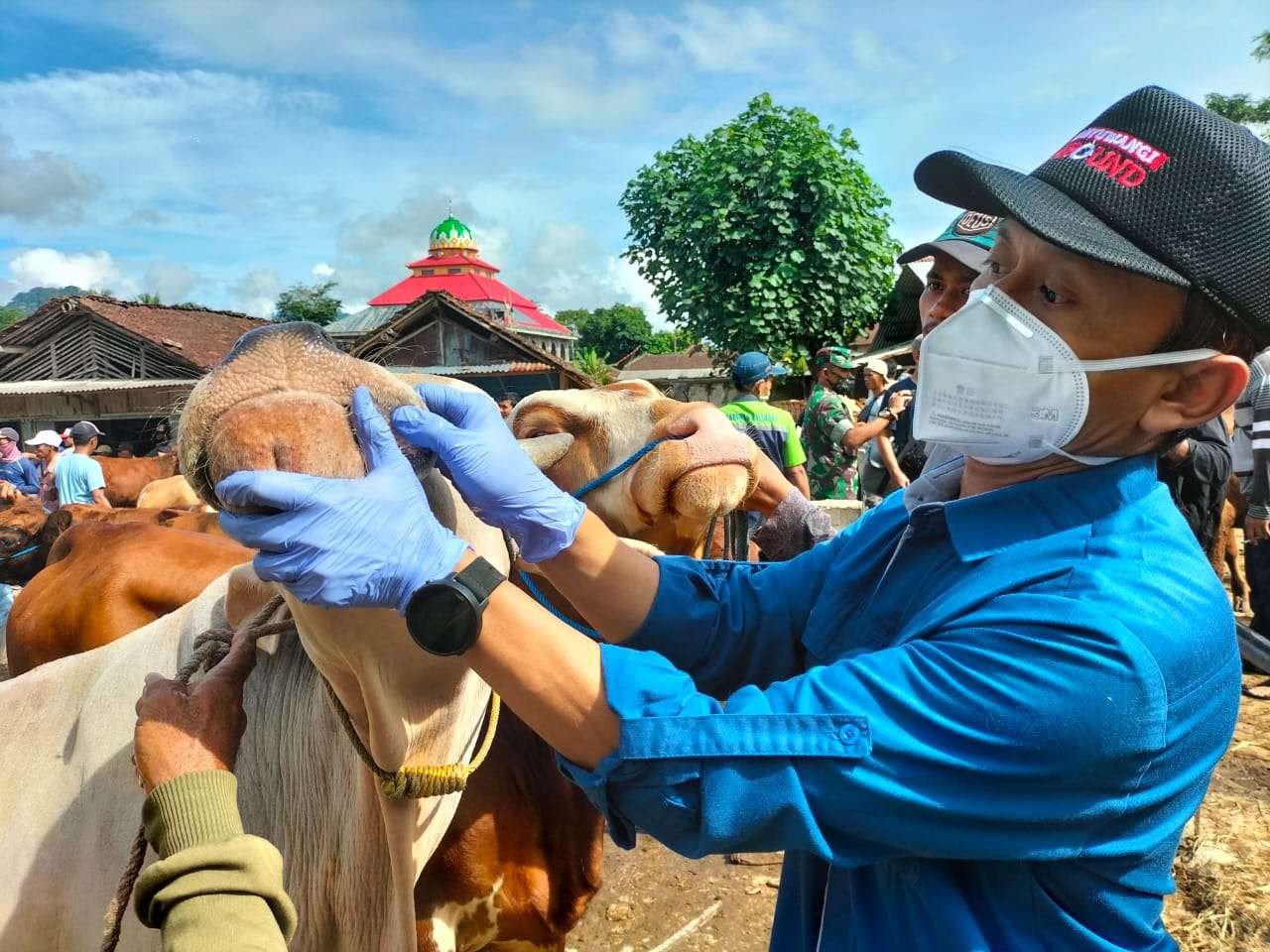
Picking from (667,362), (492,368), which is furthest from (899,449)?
(667,362)

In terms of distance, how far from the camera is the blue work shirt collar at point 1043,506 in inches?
50.7

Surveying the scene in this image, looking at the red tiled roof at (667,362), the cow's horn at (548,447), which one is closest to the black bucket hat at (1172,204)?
the cow's horn at (548,447)

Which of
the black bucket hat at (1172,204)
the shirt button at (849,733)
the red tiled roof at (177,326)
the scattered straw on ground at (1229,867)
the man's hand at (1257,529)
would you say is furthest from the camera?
the red tiled roof at (177,326)

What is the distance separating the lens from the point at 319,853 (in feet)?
6.25

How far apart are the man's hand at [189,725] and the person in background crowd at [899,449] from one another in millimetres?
4745

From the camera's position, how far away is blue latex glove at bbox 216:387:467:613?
1.11 m

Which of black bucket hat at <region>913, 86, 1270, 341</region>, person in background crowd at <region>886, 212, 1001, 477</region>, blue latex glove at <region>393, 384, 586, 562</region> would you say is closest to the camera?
black bucket hat at <region>913, 86, 1270, 341</region>

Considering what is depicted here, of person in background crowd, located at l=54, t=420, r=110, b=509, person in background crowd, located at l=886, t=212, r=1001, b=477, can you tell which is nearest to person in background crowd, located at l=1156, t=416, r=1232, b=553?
person in background crowd, located at l=886, t=212, r=1001, b=477

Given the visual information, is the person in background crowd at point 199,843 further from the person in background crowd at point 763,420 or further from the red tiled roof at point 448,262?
the red tiled roof at point 448,262

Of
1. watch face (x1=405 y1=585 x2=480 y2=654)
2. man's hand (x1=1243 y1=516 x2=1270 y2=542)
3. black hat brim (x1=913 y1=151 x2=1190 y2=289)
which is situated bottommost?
man's hand (x1=1243 y1=516 x2=1270 y2=542)

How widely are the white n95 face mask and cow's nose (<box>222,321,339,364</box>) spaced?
103 centimetres

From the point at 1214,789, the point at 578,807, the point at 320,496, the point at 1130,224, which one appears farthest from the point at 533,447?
the point at 1214,789

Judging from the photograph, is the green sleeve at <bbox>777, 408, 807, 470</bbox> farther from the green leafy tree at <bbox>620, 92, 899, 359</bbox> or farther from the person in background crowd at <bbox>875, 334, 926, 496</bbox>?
the green leafy tree at <bbox>620, 92, 899, 359</bbox>

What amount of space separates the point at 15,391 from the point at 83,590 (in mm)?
19125
